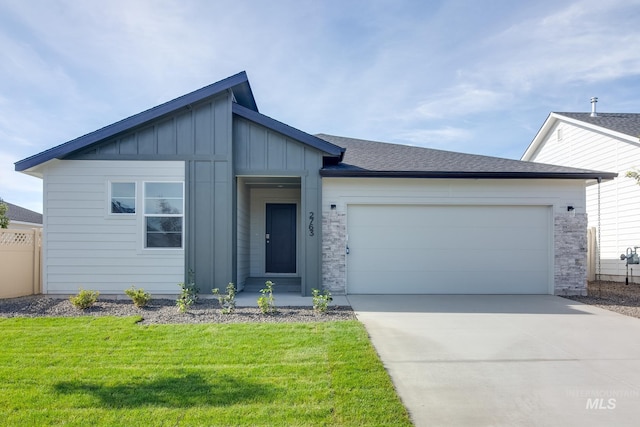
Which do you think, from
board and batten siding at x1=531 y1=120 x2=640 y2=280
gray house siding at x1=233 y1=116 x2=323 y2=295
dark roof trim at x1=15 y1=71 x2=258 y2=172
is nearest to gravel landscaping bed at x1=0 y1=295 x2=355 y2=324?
gray house siding at x1=233 y1=116 x2=323 y2=295

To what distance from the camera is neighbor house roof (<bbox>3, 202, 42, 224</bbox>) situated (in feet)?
63.1

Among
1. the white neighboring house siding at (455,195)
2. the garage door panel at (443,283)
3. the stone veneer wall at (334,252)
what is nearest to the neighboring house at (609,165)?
the white neighboring house siding at (455,195)

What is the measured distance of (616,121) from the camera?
13.1 metres

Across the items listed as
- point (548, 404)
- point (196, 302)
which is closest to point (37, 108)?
point (196, 302)

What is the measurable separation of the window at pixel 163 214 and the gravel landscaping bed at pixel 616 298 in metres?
9.15

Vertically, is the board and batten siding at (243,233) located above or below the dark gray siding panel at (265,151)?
below

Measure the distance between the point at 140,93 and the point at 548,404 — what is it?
39.6ft

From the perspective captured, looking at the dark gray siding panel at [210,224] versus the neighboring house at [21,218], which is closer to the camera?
the dark gray siding panel at [210,224]

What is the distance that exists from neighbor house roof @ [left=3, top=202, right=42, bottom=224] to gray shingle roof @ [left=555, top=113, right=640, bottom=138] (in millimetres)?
24951

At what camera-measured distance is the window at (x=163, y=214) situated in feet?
28.2

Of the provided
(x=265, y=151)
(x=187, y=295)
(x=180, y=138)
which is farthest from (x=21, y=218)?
(x=265, y=151)

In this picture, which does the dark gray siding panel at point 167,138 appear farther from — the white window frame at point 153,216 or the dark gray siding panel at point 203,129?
the white window frame at point 153,216

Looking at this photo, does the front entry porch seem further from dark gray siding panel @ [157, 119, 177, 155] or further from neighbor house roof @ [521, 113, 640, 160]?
neighbor house roof @ [521, 113, 640, 160]

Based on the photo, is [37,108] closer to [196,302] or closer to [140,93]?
[140,93]
